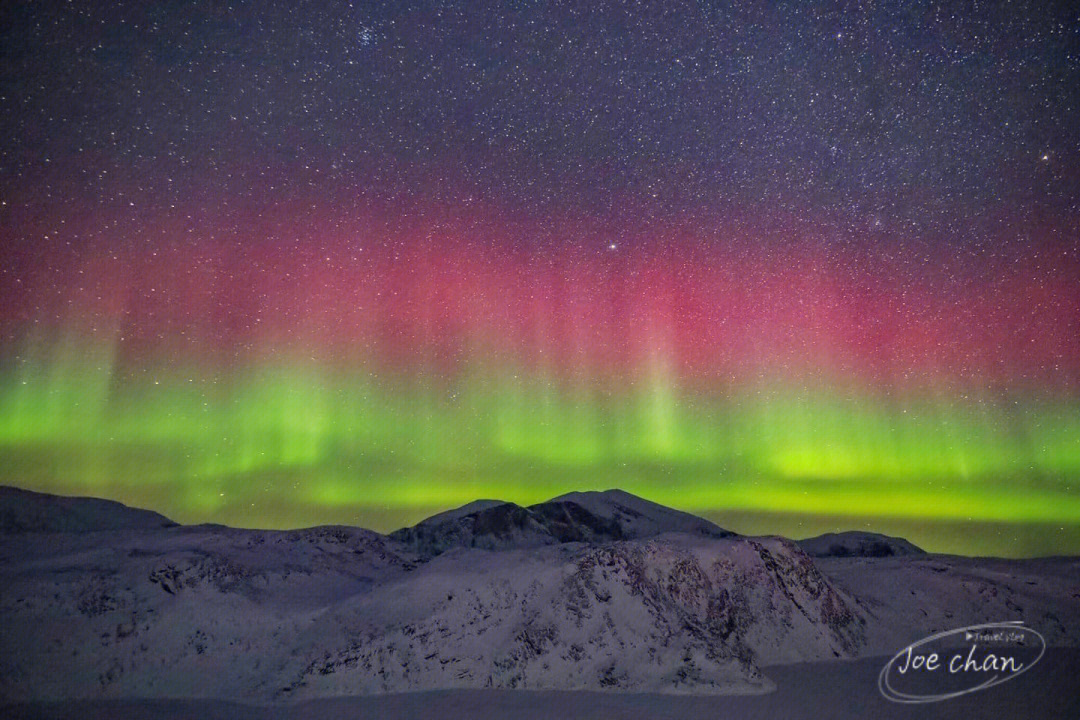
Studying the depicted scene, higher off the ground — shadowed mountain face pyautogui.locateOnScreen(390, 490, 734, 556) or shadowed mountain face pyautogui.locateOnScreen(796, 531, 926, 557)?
shadowed mountain face pyautogui.locateOnScreen(390, 490, 734, 556)

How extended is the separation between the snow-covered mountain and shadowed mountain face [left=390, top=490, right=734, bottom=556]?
9507cm

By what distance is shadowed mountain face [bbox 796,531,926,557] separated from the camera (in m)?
158

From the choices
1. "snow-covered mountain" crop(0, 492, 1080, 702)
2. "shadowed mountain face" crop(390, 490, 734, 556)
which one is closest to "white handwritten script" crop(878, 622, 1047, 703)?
"snow-covered mountain" crop(0, 492, 1080, 702)

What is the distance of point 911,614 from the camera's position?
46.4m

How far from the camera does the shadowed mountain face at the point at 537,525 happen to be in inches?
6191

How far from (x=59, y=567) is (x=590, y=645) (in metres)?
33.6

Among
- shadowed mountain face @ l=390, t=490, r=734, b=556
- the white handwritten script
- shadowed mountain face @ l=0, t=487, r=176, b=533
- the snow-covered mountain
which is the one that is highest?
shadowed mountain face @ l=0, t=487, r=176, b=533

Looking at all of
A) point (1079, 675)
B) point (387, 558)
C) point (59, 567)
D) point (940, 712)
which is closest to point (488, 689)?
point (940, 712)

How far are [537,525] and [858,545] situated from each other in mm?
80381

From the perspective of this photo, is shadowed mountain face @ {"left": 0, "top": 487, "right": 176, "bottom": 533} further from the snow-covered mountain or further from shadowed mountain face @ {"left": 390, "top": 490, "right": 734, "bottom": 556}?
the snow-covered mountain

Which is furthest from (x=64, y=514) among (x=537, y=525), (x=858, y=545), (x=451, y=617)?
(x=858, y=545)

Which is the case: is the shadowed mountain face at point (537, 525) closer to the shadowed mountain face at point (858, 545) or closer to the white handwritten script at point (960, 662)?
the shadowed mountain face at point (858, 545)

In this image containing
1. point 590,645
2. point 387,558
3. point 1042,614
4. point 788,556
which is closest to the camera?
point 590,645

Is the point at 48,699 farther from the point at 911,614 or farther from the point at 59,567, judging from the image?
the point at 911,614
